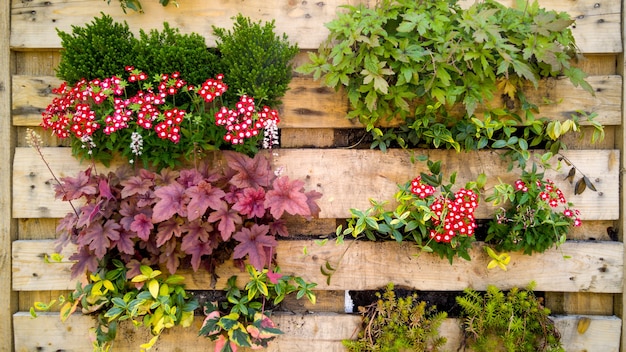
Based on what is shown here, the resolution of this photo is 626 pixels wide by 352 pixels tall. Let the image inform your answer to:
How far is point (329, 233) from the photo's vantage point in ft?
7.07

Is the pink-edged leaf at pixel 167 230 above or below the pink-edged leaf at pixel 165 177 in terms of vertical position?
below

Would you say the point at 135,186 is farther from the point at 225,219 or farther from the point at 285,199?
the point at 285,199

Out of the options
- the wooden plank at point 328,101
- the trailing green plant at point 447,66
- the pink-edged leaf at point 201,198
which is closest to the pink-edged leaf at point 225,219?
the pink-edged leaf at point 201,198

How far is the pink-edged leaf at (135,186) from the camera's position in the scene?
6.17ft

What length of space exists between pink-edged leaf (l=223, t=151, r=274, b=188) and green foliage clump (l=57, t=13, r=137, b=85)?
58cm

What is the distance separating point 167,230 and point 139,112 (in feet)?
1.56

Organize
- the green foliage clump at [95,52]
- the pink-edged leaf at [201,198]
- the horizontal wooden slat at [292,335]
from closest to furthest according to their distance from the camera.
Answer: the pink-edged leaf at [201,198] → the green foliage clump at [95,52] → the horizontal wooden slat at [292,335]

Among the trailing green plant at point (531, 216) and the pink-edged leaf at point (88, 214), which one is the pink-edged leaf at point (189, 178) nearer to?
the pink-edged leaf at point (88, 214)

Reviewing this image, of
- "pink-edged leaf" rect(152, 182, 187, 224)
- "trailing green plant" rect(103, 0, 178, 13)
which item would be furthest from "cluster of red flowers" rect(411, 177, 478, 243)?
"trailing green plant" rect(103, 0, 178, 13)

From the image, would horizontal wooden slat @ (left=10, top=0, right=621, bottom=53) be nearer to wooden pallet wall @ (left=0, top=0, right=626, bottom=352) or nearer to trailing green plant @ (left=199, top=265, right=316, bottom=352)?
wooden pallet wall @ (left=0, top=0, right=626, bottom=352)

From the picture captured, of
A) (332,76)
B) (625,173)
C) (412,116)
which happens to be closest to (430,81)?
(412,116)

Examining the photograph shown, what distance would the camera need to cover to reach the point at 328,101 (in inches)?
82.9

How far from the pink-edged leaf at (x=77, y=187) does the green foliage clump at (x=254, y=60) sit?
2.13 feet

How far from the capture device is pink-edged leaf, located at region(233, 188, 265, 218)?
1.86 metres
